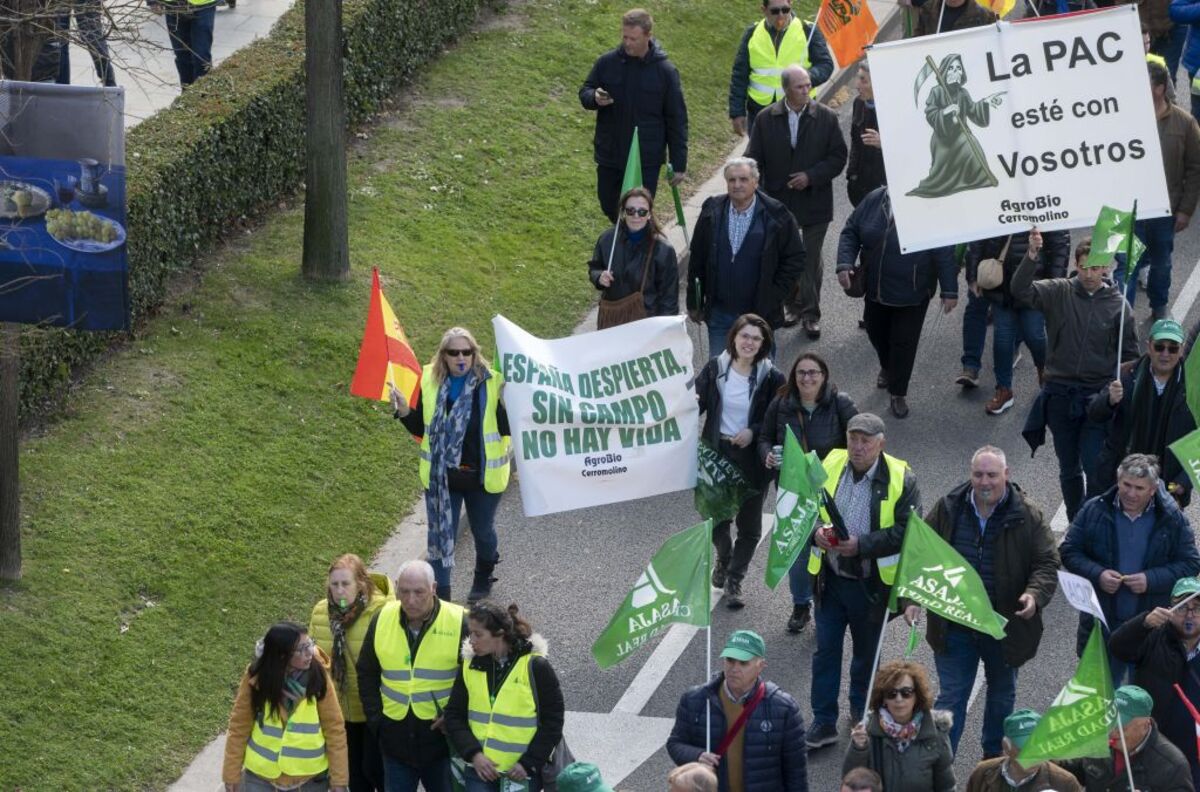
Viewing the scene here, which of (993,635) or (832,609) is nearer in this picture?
(993,635)

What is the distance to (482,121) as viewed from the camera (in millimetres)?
18219

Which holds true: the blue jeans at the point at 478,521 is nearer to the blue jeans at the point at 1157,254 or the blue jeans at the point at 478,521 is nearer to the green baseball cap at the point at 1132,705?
the green baseball cap at the point at 1132,705

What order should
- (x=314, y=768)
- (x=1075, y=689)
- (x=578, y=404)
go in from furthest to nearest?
(x=578, y=404) → (x=314, y=768) → (x=1075, y=689)

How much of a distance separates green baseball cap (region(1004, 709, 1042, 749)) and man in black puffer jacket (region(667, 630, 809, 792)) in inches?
34.7

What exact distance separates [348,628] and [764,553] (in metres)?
3.67

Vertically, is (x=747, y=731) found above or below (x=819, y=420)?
below

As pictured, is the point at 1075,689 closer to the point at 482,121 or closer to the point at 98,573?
the point at 98,573

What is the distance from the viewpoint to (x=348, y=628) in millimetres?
10156

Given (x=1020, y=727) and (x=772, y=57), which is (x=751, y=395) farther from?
(x=772, y=57)

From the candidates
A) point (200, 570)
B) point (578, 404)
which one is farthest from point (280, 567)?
point (578, 404)

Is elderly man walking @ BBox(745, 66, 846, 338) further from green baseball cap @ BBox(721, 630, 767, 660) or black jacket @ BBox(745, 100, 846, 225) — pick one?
green baseball cap @ BBox(721, 630, 767, 660)

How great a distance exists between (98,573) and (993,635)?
5.09 m

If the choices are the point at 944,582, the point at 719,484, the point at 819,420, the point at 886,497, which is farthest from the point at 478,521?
the point at 944,582

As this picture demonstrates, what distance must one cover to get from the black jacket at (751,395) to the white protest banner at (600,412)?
0.49ft
